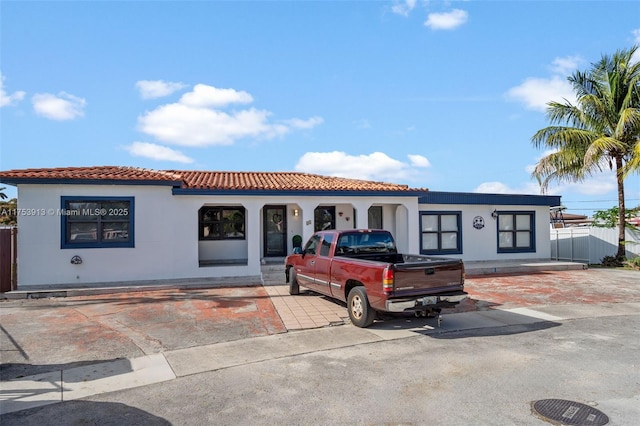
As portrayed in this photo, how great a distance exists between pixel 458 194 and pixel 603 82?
26.6 ft

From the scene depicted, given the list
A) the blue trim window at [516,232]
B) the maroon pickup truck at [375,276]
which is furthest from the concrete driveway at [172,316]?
the blue trim window at [516,232]

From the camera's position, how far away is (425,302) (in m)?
7.22

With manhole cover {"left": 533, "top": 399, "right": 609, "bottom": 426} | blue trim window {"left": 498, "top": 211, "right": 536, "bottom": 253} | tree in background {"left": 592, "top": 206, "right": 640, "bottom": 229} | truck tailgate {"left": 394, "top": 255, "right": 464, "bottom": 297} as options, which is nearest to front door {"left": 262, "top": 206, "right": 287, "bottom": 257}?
truck tailgate {"left": 394, "top": 255, "right": 464, "bottom": 297}

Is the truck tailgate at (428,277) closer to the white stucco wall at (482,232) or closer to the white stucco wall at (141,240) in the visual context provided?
the white stucco wall at (141,240)

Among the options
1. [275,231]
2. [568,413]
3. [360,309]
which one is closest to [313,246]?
[360,309]

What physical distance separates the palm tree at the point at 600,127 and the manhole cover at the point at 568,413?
15.5m

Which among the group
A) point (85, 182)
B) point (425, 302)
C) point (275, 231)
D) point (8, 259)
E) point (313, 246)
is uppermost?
point (85, 182)

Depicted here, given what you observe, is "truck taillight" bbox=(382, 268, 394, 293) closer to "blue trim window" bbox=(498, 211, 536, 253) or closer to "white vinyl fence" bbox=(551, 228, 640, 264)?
"blue trim window" bbox=(498, 211, 536, 253)

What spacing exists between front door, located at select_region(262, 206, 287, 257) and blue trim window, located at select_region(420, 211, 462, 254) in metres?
5.75

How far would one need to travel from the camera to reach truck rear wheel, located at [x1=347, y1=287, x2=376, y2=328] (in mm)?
7648

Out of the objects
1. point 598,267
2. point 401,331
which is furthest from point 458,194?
point 401,331

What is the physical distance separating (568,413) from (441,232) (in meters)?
13.7

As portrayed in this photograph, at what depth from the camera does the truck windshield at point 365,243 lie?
30.0ft

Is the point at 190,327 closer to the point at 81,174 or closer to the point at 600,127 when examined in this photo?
the point at 81,174
